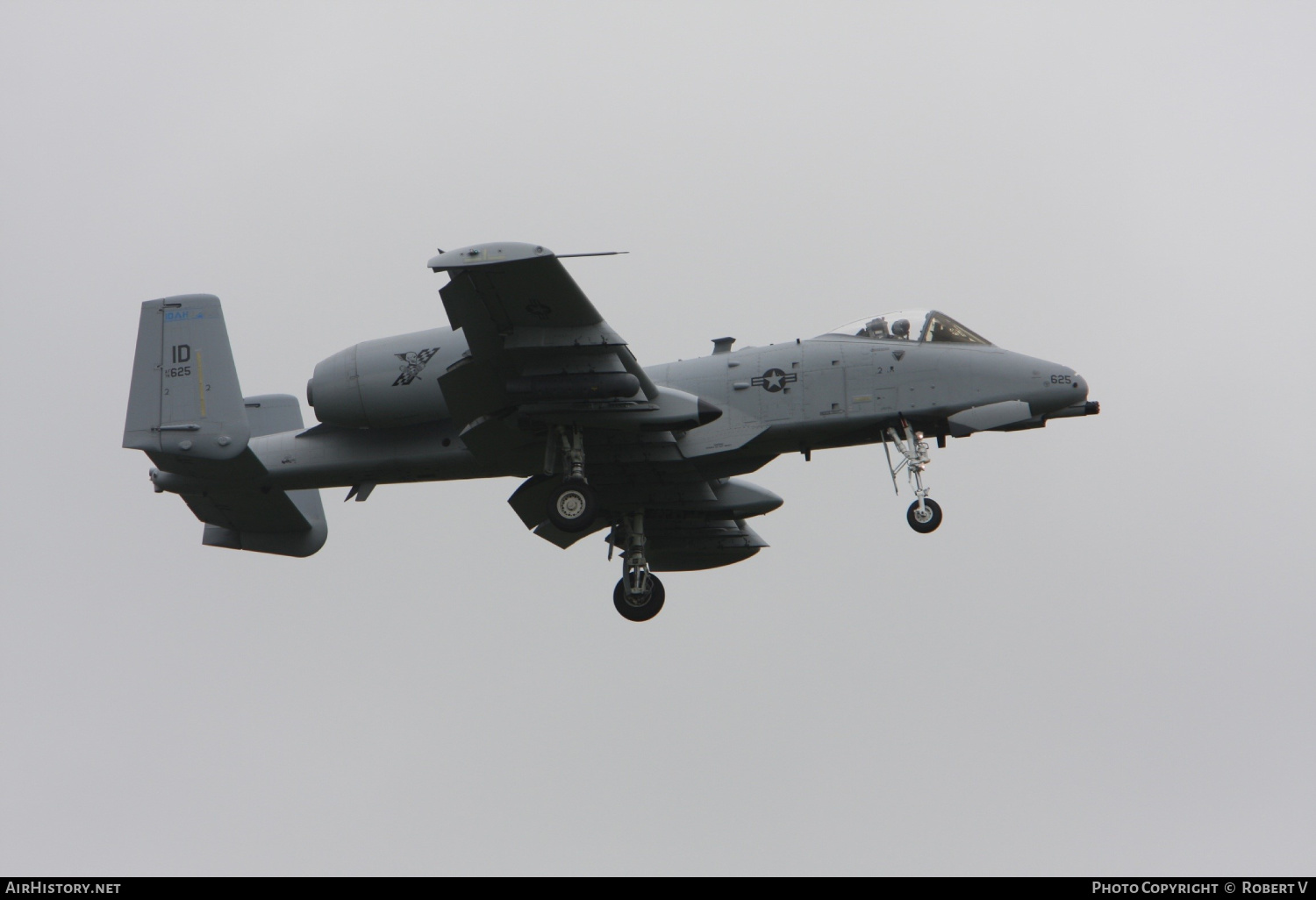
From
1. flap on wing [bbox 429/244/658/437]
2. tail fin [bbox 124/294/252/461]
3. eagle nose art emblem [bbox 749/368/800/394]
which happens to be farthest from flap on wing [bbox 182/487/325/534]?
eagle nose art emblem [bbox 749/368/800/394]

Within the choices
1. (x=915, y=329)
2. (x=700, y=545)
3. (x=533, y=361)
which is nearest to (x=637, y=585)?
(x=700, y=545)

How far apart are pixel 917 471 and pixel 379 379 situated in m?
8.11

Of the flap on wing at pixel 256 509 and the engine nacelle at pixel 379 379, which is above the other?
the engine nacelle at pixel 379 379

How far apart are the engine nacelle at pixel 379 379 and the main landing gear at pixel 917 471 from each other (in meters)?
6.92

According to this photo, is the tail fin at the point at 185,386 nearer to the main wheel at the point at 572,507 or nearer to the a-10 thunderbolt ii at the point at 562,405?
the a-10 thunderbolt ii at the point at 562,405

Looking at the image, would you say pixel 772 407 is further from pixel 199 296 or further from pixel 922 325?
pixel 199 296

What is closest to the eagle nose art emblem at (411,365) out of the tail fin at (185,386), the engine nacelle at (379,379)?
the engine nacelle at (379,379)

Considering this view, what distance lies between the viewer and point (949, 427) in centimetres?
2206

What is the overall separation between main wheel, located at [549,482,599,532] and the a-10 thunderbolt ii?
3 cm

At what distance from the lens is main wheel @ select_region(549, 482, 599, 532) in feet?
70.4

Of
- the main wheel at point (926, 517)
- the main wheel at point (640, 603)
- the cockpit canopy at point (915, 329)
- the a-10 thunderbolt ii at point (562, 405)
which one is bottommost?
the main wheel at point (640, 603)

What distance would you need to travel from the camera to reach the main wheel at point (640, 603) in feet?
80.4

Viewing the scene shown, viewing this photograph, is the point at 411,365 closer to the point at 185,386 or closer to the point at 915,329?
the point at 185,386

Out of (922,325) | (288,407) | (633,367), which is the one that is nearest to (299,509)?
(288,407)
